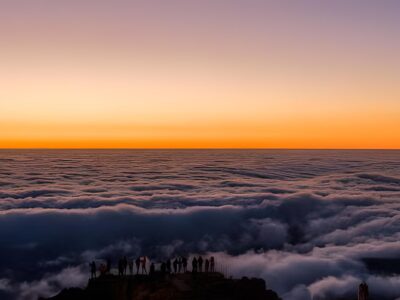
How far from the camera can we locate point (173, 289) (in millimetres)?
23500

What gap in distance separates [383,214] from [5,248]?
193 feet

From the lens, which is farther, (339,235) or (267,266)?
(339,235)

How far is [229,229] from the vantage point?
215 ft

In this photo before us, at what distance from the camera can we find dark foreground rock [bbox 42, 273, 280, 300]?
2320 centimetres

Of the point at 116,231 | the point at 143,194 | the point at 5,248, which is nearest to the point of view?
the point at 5,248

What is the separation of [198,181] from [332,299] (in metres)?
77.1

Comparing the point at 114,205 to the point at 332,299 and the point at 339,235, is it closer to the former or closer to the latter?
the point at 339,235

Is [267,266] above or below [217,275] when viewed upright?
below

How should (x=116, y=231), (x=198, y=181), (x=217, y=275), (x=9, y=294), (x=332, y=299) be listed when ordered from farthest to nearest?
(x=198, y=181) → (x=116, y=231) → (x=9, y=294) → (x=332, y=299) → (x=217, y=275)

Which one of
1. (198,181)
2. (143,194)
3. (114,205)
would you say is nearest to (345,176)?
(198,181)

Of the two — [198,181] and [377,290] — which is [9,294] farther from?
[198,181]

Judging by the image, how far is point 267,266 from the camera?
47.9 metres

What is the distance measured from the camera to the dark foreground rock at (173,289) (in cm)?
2320

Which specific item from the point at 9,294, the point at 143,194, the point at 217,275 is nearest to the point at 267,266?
the point at 217,275
